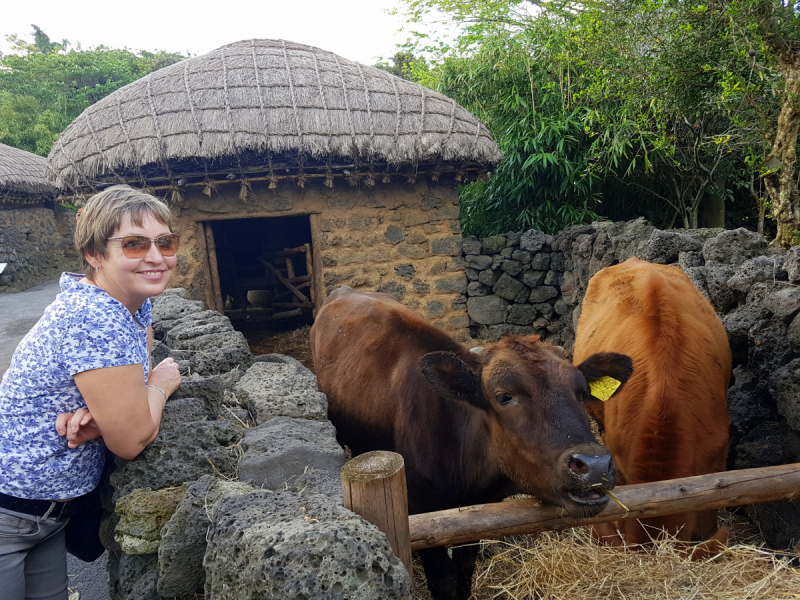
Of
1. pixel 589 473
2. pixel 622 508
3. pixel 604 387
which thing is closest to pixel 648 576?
pixel 622 508

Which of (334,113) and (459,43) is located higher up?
(459,43)

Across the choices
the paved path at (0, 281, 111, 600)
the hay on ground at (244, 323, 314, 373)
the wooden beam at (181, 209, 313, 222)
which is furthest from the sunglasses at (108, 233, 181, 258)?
the hay on ground at (244, 323, 314, 373)

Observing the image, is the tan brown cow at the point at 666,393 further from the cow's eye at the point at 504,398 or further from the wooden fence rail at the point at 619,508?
the cow's eye at the point at 504,398

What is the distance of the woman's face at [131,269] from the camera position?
176 cm

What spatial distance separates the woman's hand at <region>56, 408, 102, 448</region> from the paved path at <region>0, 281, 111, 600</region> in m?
2.06

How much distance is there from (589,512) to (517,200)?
7.30 m

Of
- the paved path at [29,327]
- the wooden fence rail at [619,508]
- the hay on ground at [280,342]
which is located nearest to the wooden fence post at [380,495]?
the wooden fence rail at [619,508]

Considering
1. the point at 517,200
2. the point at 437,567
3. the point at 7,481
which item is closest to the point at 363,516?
the point at 7,481

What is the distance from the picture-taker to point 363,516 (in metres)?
1.57

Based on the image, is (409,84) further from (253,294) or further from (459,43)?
(253,294)

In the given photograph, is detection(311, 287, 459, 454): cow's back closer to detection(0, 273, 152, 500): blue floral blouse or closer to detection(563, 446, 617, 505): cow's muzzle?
detection(563, 446, 617, 505): cow's muzzle

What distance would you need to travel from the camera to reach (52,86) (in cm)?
2159

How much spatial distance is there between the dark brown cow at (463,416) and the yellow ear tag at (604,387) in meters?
0.05

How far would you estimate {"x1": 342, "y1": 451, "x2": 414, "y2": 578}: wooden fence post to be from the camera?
1.57 m
